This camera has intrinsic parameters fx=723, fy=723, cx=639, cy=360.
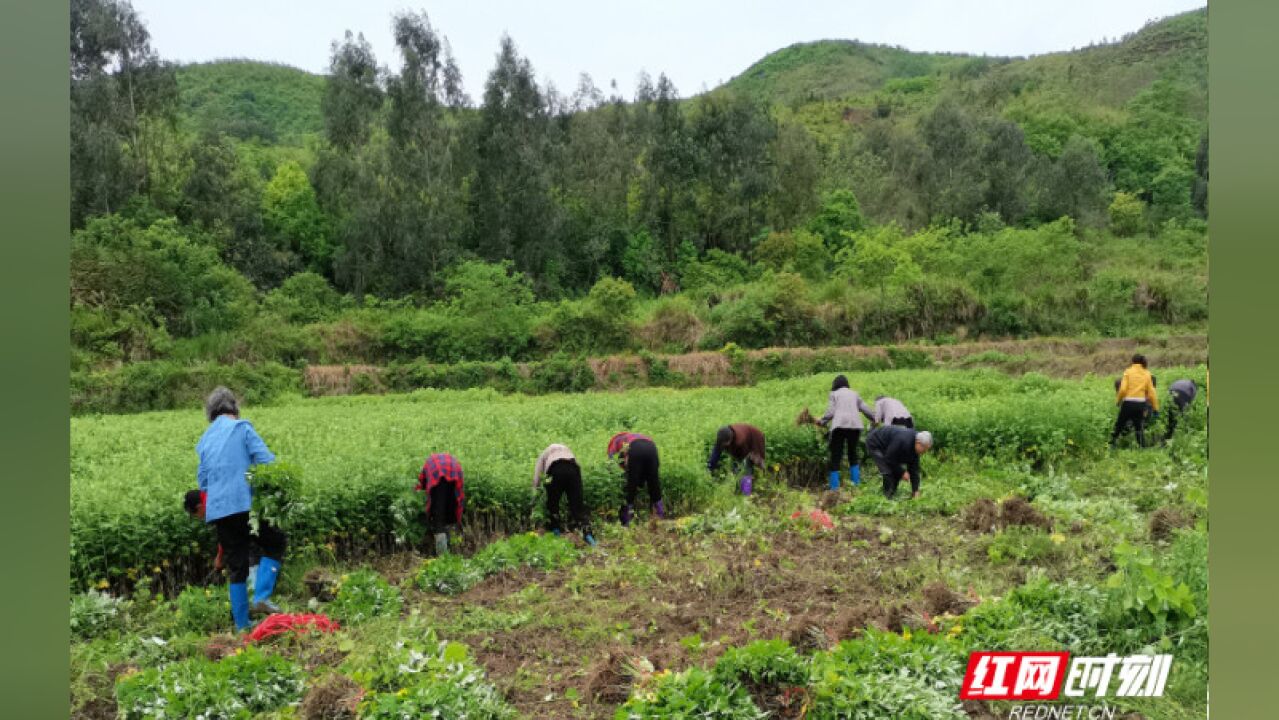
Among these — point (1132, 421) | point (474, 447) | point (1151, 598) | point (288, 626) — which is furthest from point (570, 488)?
point (1132, 421)

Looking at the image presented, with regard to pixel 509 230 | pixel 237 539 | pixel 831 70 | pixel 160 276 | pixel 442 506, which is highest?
pixel 831 70

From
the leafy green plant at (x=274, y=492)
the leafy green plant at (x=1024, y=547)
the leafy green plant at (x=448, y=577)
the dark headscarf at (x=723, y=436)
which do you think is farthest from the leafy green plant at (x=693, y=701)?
the dark headscarf at (x=723, y=436)

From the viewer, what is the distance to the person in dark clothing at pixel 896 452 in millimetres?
9422

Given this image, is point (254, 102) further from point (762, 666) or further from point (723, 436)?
point (762, 666)

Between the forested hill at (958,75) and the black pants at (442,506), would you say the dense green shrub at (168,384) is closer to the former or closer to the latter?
the black pants at (442,506)

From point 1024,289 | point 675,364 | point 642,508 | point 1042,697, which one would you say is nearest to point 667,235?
point 675,364

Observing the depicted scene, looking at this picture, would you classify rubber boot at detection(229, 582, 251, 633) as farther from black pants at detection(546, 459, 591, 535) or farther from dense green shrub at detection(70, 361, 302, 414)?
dense green shrub at detection(70, 361, 302, 414)

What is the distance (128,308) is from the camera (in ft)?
73.3

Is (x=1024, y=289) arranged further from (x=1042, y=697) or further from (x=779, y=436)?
(x=1042, y=697)

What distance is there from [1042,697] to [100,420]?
1848 centimetres

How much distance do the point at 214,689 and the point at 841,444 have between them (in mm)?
8699

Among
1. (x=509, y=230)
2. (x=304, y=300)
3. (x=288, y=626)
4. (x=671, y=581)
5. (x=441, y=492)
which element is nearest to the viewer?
(x=288, y=626)

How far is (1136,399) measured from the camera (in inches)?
454

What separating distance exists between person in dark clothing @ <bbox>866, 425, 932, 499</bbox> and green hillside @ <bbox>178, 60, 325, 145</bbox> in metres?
23.0
